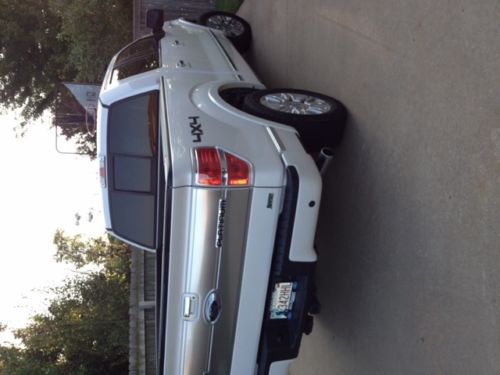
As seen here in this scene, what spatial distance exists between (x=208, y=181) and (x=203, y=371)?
46.7 inches

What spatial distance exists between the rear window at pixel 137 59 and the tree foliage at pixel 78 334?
5857mm

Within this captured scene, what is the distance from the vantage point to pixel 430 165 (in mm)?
2955

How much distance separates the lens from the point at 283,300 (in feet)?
11.1

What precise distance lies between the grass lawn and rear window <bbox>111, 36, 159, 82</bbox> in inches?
107

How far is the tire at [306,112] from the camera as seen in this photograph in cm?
378

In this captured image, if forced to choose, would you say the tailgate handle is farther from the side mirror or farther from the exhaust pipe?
the side mirror

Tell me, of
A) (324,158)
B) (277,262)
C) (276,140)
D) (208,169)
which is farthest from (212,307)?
(324,158)

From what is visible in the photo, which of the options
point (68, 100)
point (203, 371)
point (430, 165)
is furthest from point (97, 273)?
point (430, 165)

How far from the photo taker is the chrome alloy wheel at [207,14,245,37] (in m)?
6.89

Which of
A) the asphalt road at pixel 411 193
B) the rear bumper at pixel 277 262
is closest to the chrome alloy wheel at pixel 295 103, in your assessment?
the asphalt road at pixel 411 193

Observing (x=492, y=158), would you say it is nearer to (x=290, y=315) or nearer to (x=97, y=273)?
(x=290, y=315)

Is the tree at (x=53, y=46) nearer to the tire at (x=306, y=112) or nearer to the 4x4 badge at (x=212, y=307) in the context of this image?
the tire at (x=306, y=112)

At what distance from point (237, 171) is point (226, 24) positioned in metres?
4.41

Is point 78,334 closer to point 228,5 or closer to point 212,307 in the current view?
point 228,5
